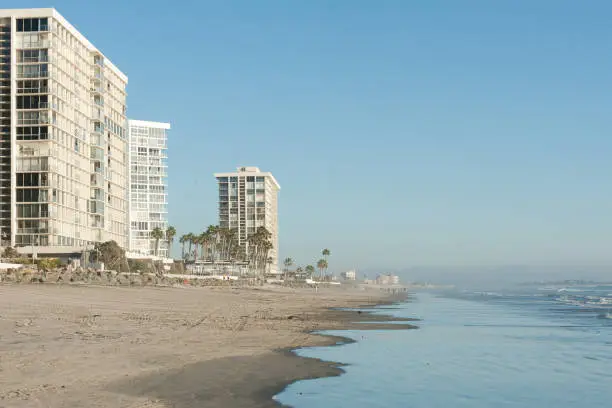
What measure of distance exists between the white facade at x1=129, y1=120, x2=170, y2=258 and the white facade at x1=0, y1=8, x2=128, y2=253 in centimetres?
7992

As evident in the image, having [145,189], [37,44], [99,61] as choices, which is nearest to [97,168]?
[99,61]

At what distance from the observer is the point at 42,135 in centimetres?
10056

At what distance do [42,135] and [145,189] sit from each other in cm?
9294

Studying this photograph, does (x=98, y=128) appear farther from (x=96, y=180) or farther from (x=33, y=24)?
(x=33, y=24)

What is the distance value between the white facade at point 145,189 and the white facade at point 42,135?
79.9 meters

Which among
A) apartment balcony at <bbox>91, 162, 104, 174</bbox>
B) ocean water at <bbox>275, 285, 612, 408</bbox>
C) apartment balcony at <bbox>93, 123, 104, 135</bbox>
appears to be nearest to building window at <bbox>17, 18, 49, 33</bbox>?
apartment balcony at <bbox>93, 123, 104, 135</bbox>

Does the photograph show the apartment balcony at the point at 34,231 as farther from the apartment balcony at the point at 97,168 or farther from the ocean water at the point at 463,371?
the ocean water at the point at 463,371

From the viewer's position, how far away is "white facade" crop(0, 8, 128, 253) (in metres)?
98.0

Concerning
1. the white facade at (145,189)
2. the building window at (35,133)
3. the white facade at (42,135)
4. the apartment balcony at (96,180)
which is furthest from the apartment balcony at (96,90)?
the white facade at (145,189)

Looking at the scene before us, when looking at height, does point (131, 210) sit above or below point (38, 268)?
above

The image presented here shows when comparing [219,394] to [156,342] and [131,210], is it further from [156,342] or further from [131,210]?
[131,210]

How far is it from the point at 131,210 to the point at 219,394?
17997 centimetres

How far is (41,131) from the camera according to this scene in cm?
10075

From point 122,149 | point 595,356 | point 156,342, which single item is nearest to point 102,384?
point 156,342
